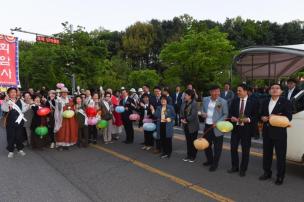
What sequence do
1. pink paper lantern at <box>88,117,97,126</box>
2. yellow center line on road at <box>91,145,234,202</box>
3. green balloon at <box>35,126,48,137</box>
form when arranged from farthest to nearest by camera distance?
pink paper lantern at <box>88,117,97,126</box>
green balloon at <box>35,126,48,137</box>
yellow center line on road at <box>91,145,234,202</box>

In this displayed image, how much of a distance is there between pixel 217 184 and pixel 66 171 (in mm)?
3300

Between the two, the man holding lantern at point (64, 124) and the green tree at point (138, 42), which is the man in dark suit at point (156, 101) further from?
the green tree at point (138, 42)

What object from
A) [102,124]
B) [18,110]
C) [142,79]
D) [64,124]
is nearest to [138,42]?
[142,79]

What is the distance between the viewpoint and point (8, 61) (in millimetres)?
12820

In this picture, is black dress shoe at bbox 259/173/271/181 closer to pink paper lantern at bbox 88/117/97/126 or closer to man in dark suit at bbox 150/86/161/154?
man in dark suit at bbox 150/86/161/154

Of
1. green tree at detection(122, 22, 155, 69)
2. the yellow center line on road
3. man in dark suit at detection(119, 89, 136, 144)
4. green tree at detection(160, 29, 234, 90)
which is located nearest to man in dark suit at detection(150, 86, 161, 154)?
the yellow center line on road

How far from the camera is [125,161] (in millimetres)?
7766

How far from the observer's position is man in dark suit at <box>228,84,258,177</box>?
6234mm

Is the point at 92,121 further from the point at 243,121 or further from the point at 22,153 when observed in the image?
the point at 243,121

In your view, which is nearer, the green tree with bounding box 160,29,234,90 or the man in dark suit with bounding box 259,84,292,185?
the man in dark suit with bounding box 259,84,292,185

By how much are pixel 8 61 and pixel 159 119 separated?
7.95 meters

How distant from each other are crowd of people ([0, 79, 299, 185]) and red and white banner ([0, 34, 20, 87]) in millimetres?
3321

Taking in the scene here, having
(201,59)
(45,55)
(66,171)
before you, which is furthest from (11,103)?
(45,55)

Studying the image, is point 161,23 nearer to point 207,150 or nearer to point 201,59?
point 201,59
